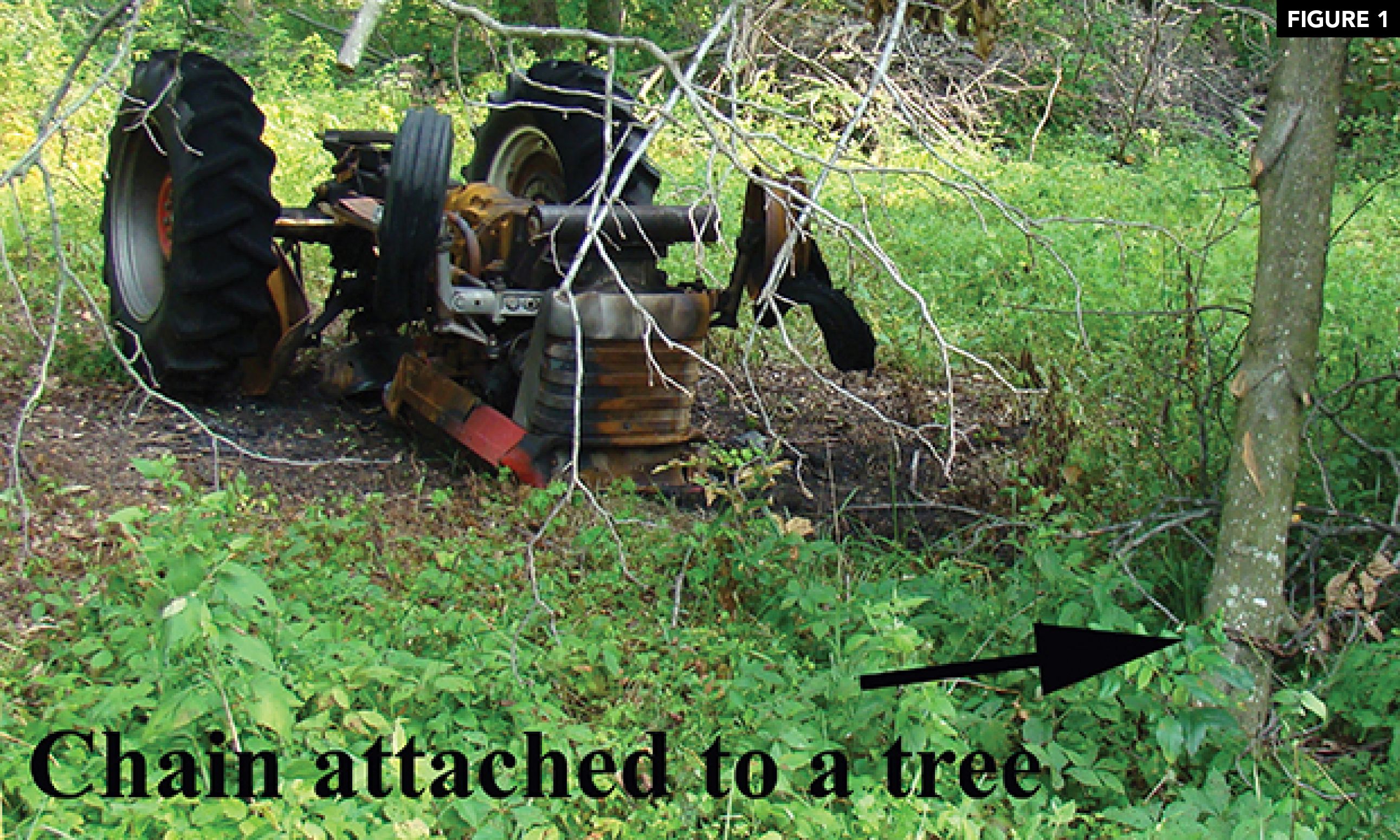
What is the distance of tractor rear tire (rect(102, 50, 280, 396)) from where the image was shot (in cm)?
599

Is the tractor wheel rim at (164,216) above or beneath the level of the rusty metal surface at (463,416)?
above

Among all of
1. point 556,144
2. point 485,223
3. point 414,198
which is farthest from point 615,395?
point 556,144

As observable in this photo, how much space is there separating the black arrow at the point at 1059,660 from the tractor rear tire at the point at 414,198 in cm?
289

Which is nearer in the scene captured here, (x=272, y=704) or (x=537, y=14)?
(x=272, y=704)

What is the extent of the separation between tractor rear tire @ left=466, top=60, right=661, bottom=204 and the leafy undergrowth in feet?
7.47

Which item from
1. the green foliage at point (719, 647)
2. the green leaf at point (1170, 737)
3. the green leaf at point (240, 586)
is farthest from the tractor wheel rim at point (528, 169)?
the green leaf at point (1170, 737)

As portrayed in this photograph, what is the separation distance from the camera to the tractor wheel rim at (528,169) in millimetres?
7016

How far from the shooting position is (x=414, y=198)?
5547mm

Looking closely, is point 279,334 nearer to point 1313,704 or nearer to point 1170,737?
point 1170,737

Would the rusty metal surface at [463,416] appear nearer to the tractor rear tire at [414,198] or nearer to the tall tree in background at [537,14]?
the tractor rear tire at [414,198]

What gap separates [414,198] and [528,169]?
1.76 m

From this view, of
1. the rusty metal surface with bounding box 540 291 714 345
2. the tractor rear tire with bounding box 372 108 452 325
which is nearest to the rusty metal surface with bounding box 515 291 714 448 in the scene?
the rusty metal surface with bounding box 540 291 714 345

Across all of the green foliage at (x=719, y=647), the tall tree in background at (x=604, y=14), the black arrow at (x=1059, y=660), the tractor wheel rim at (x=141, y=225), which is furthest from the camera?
the tall tree in background at (x=604, y=14)

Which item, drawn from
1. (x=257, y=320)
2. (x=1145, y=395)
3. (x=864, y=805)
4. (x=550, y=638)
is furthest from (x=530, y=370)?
(x=864, y=805)
